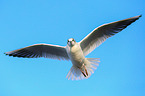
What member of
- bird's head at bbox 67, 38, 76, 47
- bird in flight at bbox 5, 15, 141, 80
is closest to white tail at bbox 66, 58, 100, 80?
bird in flight at bbox 5, 15, 141, 80

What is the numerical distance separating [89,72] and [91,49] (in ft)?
2.60

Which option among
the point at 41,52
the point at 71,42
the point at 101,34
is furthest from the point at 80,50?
the point at 41,52

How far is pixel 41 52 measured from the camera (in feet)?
24.7

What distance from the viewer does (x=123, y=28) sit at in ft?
22.7

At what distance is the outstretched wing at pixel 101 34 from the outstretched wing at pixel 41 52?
0.74m

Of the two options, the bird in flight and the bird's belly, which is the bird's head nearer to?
the bird in flight

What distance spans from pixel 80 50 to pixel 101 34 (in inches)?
36.5

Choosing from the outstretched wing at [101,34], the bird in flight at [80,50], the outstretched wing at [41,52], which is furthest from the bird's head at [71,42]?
the outstretched wing at [41,52]

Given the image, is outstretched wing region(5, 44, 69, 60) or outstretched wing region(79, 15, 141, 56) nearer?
outstretched wing region(79, 15, 141, 56)

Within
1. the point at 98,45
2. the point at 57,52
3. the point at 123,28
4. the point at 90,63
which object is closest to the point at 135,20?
the point at 123,28

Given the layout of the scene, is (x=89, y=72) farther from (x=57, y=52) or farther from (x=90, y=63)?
(x=57, y=52)

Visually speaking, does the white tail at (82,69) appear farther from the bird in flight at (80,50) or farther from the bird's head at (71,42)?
the bird's head at (71,42)

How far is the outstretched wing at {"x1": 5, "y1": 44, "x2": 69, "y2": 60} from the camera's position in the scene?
7266 mm

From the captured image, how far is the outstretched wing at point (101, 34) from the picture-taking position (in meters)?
6.79
